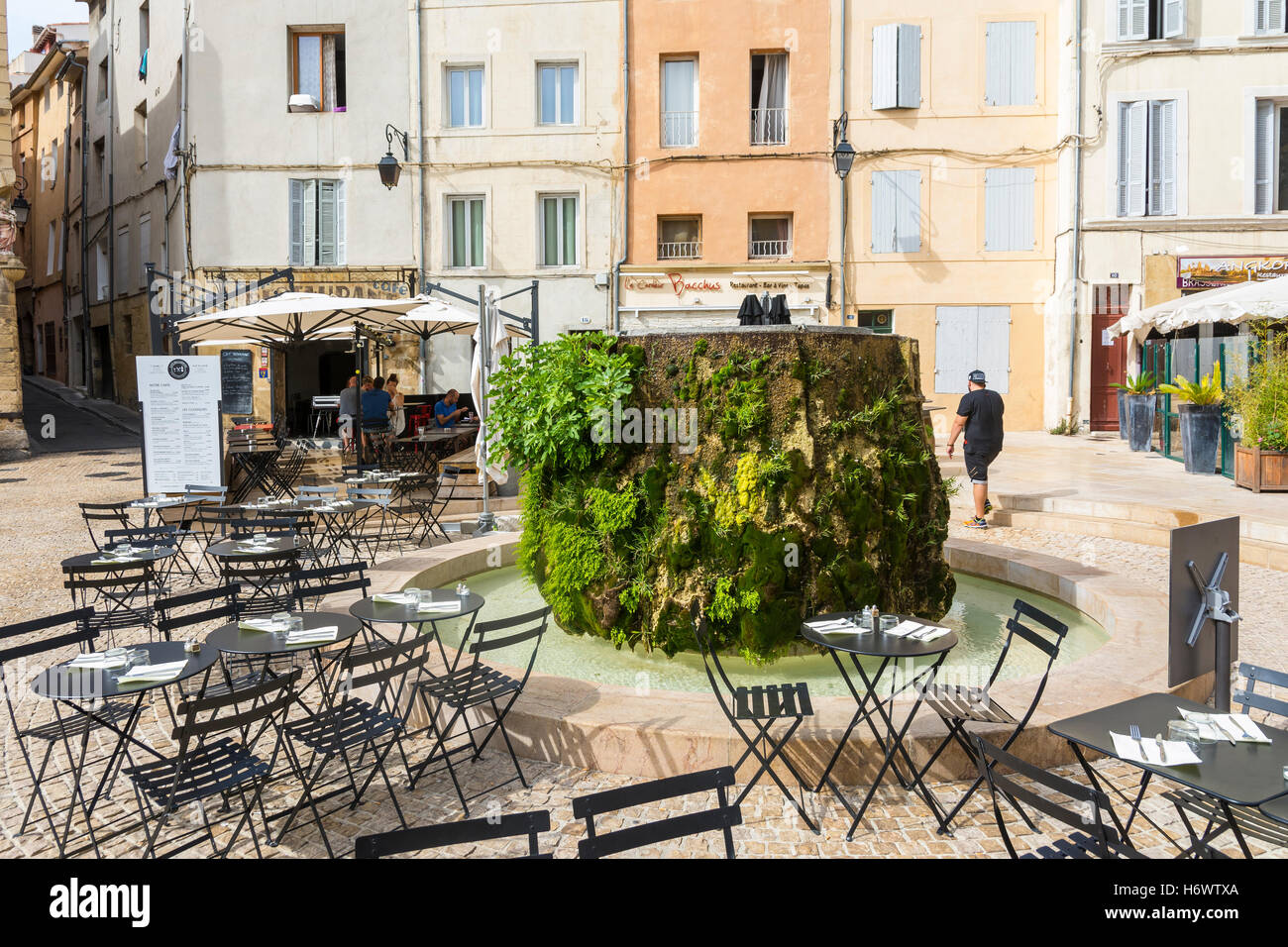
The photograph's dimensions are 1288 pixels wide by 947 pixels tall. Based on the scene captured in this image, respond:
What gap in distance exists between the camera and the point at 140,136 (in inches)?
989

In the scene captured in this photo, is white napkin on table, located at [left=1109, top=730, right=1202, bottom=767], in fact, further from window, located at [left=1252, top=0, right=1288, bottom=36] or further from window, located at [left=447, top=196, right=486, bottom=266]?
window, located at [left=1252, top=0, right=1288, bottom=36]

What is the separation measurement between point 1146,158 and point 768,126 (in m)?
7.45

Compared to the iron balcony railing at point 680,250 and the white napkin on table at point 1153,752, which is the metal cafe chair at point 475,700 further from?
the iron balcony railing at point 680,250

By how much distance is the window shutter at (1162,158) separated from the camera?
1903 cm

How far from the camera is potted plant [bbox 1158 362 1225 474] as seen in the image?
1312 cm

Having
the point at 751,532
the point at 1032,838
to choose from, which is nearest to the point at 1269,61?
the point at 751,532

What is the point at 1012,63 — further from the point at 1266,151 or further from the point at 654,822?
the point at 654,822

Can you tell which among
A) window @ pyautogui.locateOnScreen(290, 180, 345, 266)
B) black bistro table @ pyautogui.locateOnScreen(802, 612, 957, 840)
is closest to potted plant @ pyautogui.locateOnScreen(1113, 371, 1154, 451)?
black bistro table @ pyautogui.locateOnScreen(802, 612, 957, 840)

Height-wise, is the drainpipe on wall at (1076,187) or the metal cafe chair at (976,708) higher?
the drainpipe on wall at (1076,187)

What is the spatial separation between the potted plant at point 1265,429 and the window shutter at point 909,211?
9294mm

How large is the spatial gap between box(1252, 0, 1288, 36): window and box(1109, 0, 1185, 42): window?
1.43 metres

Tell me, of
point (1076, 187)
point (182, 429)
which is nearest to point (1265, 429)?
point (1076, 187)

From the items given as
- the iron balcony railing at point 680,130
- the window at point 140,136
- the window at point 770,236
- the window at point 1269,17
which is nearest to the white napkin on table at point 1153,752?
the window at point 770,236

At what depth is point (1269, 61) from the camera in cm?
1878
